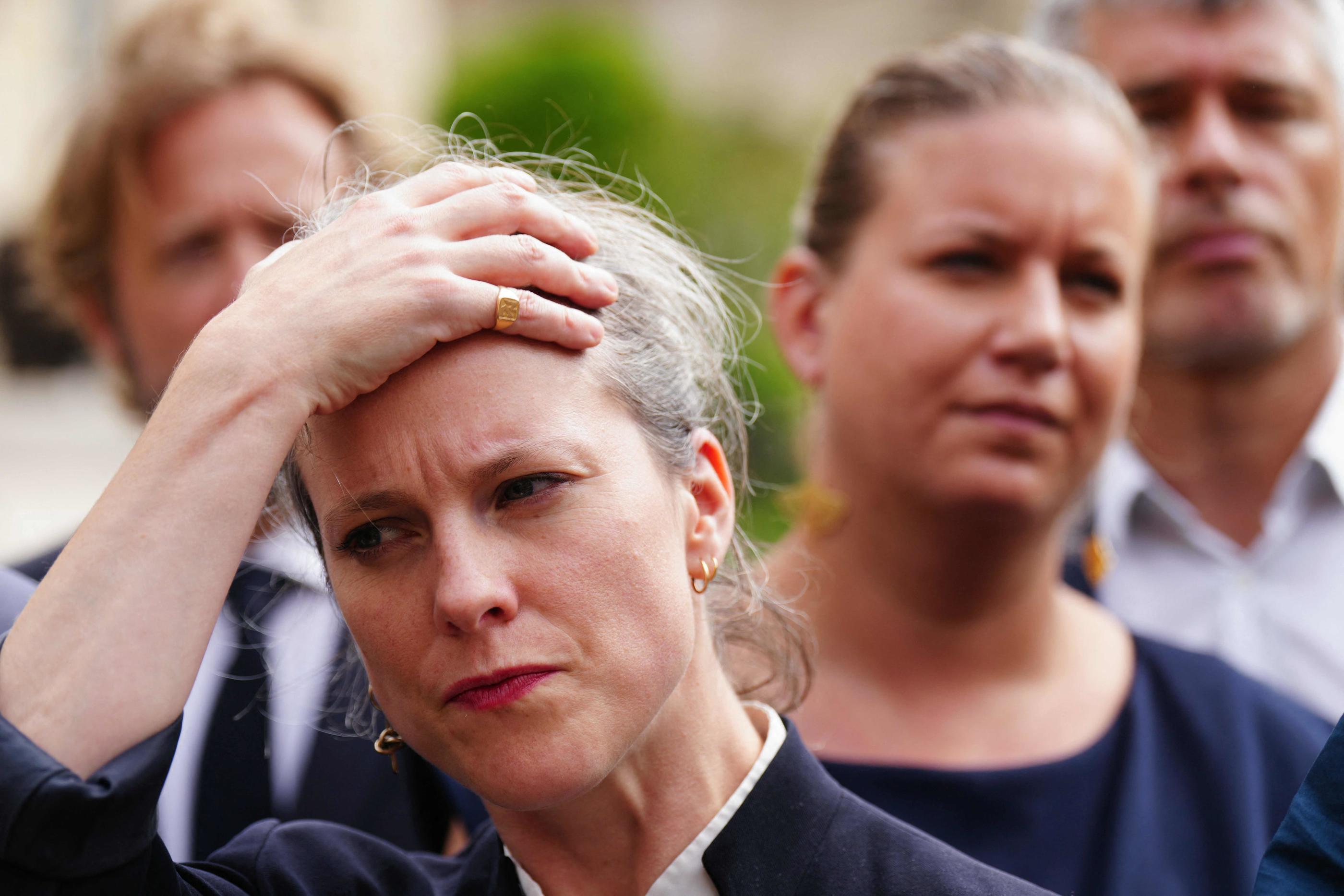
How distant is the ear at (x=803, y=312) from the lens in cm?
354

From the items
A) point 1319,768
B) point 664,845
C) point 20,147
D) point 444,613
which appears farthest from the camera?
point 20,147

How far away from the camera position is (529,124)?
1894 centimetres

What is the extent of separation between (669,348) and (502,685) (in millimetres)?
674

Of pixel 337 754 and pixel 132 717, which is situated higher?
pixel 132 717

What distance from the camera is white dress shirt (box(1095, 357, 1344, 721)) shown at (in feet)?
12.0

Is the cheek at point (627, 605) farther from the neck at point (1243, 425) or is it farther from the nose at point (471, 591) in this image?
the neck at point (1243, 425)

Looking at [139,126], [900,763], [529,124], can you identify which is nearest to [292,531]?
[900,763]

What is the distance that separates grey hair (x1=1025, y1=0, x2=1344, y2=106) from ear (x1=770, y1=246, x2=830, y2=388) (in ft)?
4.12

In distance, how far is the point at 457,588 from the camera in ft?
6.64

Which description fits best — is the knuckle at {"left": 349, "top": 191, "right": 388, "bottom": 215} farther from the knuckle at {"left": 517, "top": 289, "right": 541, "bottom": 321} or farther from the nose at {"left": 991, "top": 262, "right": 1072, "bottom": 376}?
the nose at {"left": 991, "top": 262, "right": 1072, "bottom": 376}

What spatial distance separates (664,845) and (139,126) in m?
2.56

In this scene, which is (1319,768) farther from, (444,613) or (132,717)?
(132,717)

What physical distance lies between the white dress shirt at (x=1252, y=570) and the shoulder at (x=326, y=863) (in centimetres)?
190

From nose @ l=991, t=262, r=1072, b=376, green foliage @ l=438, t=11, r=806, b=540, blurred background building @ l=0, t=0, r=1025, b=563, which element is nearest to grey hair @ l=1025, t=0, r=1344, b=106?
nose @ l=991, t=262, r=1072, b=376
